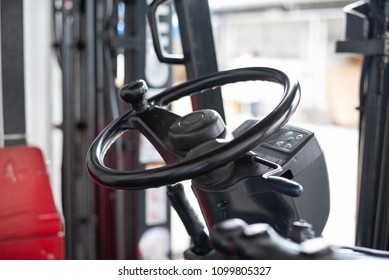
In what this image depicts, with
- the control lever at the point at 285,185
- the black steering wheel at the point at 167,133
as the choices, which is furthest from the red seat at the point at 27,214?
the control lever at the point at 285,185

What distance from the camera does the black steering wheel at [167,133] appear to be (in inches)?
33.5

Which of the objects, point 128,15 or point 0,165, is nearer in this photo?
point 0,165

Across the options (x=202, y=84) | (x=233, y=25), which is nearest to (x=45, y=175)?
(x=202, y=84)

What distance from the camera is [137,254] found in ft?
9.17

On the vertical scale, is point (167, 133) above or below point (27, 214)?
above

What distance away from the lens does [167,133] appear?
1.05 metres

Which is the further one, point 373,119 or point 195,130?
point 373,119

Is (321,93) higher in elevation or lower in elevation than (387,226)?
lower

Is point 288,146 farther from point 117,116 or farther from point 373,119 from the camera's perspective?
point 117,116

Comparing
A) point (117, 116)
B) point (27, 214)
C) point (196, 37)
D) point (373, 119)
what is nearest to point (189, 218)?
point (196, 37)

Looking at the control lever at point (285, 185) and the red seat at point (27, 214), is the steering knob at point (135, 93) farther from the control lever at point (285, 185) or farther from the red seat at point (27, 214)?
the red seat at point (27, 214)

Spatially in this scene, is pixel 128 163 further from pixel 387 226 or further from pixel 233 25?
pixel 233 25

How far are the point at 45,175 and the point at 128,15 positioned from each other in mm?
883
